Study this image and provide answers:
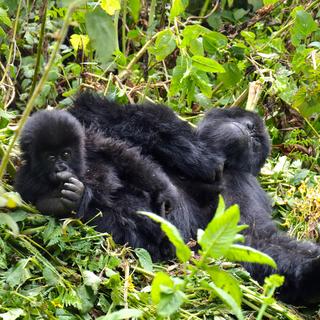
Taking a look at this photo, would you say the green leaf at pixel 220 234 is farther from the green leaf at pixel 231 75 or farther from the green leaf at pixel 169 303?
the green leaf at pixel 231 75

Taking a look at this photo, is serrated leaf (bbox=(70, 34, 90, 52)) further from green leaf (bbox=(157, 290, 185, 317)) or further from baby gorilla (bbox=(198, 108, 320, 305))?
green leaf (bbox=(157, 290, 185, 317))

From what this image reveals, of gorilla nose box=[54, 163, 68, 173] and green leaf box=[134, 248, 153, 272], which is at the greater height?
gorilla nose box=[54, 163, 68, 173]

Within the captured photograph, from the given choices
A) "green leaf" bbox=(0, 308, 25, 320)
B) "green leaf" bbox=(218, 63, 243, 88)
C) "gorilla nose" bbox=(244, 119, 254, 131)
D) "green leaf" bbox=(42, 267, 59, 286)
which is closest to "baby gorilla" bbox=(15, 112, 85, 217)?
"green leaf" bbox=(42, 267, 59, 286)

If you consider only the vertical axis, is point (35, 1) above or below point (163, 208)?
above

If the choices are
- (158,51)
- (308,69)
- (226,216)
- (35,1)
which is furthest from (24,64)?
(226,216)

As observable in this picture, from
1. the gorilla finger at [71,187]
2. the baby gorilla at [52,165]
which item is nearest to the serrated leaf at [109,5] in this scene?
the baby gorilla at [52,165]

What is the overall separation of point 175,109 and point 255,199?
0.97 metres

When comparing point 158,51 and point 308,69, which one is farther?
point 308,69

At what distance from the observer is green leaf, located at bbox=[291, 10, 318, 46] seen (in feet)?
14.6

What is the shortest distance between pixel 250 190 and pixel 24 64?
1.93 m

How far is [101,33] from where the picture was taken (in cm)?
242

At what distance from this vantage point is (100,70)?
4.81 meters

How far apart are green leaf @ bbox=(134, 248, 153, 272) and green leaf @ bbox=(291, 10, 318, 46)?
6.29 feet

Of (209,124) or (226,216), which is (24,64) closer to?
(209,124)
